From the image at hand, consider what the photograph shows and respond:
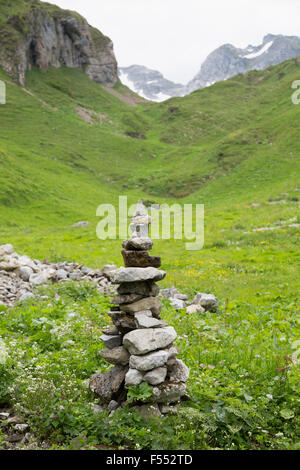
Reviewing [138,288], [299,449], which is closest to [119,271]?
[138,288]

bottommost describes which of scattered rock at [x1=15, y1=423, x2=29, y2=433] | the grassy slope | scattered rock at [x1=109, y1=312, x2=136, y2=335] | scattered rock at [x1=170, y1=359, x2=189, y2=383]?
scattered rock at [x1=15, y1=423, x2=29, y2=433]

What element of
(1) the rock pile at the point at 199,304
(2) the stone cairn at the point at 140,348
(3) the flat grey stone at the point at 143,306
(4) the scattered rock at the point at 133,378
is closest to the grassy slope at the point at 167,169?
(1) the rock pile at the point at 199,304

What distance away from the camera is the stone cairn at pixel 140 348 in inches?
259

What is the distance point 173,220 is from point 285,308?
2601 cm

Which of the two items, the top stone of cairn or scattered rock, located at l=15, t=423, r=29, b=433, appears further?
the top stone of cairn

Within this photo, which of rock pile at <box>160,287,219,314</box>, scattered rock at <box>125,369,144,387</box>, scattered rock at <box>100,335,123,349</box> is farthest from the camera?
rock pile at <box>160,287,219,314</box>

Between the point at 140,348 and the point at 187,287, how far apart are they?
9.57m

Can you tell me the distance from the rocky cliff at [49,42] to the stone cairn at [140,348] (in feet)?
348

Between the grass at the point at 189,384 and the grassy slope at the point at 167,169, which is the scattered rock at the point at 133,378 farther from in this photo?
the grassy slope at the point at 167,169

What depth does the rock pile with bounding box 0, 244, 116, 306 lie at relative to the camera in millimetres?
15816

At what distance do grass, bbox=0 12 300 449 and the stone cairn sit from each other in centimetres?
44

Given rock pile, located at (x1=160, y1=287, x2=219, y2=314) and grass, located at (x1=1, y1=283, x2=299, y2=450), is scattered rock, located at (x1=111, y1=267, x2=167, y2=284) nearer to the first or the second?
grass, located at (x1=1, y1=283, x2=299, y2=450)

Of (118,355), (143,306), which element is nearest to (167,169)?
(143,306)

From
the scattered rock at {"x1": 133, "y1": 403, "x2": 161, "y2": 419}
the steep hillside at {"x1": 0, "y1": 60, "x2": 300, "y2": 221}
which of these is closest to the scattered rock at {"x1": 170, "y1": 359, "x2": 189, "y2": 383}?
the scattered rock at {"x1": 133, "y1": 403, "x2": 161, "y2": 419}
